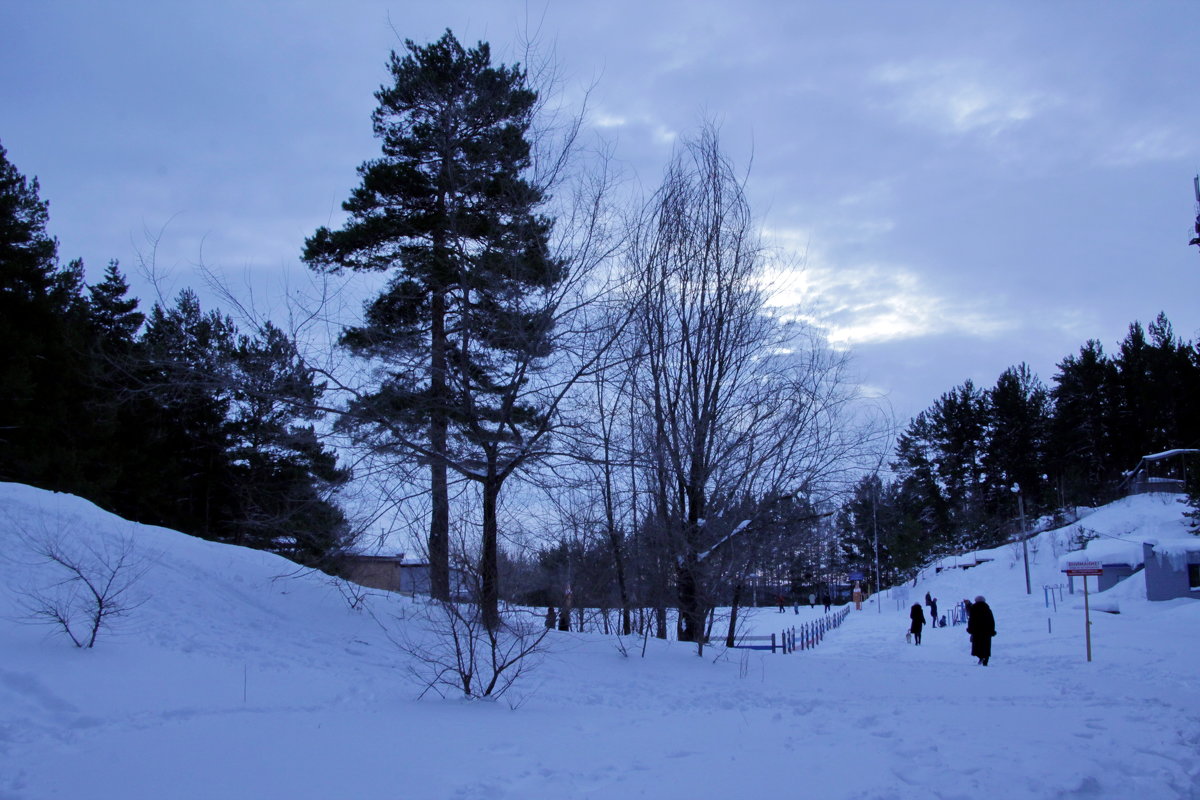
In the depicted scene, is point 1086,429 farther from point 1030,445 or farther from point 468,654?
point 468,654

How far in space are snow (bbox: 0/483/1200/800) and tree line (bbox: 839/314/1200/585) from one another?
47419 millimetres

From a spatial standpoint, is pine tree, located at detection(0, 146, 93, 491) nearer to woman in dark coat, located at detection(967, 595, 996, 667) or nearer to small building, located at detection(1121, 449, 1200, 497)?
woman in dark coat, located at detection(967, 595, 996, 667)

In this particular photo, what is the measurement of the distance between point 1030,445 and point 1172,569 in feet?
126

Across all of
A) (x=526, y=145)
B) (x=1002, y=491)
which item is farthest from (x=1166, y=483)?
(x=526, y=145)

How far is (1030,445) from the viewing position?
221 ft

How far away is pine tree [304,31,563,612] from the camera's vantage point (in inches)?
523

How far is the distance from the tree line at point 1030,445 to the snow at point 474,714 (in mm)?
47419

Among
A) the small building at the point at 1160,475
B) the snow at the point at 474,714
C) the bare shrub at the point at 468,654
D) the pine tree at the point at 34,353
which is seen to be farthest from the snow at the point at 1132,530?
the pine tree at the point at 34,353

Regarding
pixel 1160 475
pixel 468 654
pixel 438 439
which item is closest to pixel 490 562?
pixel 468 654

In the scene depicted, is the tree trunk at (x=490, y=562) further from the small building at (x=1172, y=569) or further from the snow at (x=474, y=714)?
the small building at (x=1172, y=569)

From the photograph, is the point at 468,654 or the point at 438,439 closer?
the point at 468,654

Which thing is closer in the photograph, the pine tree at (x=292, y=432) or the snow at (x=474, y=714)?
the snow at (x=474, y=714)

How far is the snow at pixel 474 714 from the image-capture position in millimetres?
6023

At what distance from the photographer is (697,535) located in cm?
1538
